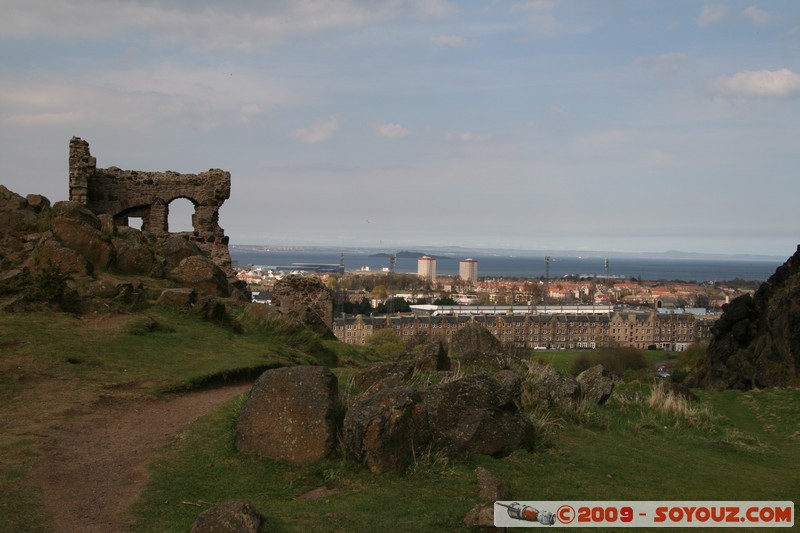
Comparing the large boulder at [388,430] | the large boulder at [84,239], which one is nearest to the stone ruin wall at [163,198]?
the large boulder at [84,239]

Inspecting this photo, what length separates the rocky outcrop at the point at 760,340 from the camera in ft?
91.0

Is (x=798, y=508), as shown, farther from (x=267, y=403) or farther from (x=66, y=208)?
(x=66, y=208)

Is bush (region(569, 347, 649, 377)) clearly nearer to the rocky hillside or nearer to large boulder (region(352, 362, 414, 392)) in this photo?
the rocky hillside

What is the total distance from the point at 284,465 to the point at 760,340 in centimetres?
2632

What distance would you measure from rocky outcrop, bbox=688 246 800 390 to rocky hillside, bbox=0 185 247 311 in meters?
18.1

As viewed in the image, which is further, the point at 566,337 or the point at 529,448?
the point at 566,337

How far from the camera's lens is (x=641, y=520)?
26.8 ft

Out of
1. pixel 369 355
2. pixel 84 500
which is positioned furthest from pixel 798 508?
pixel 369 355

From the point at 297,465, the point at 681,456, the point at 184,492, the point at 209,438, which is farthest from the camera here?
the point at 681,456

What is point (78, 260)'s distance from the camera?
1825 cm

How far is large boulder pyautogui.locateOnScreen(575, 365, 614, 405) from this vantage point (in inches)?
616

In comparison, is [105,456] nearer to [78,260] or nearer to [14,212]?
[78,260]

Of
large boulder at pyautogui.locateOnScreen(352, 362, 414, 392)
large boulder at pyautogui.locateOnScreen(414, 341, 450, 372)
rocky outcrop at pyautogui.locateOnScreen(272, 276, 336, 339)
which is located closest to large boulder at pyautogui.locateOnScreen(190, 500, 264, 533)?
large boulder at pyautogui.locateOnScreen(352, 362, 414, 392)

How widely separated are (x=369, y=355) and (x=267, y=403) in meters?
11.4
